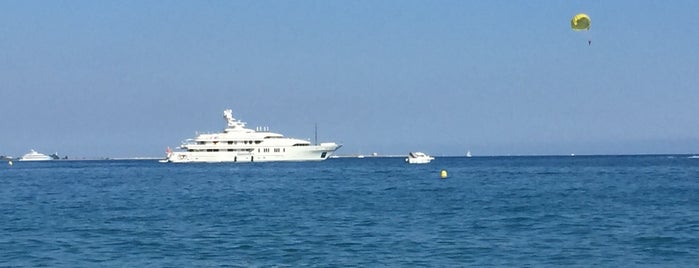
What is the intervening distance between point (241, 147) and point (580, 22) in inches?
4682

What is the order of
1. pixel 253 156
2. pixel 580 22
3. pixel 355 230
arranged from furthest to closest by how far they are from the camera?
pixel 253 156 → pixel 580 22 → pixel 355 230

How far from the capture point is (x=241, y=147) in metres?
157

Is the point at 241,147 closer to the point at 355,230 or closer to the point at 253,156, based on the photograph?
the point at 253,156

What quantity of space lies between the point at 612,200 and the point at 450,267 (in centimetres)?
2560

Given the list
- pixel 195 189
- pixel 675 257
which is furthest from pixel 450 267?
pixel 195 189

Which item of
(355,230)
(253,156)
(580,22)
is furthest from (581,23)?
(253,156)

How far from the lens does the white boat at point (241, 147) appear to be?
156 m

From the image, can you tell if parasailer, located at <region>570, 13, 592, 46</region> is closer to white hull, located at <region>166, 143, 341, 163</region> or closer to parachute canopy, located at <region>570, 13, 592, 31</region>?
parachute canopy, located at <region>570, 13, 592, 31</region>

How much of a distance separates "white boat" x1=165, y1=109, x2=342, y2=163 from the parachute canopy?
381 feet

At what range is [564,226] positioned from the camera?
32.1 metres

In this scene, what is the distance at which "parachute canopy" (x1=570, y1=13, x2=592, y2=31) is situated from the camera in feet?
135

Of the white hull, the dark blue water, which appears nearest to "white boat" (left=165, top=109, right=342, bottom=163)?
the white hull

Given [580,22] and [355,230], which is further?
[580,22]

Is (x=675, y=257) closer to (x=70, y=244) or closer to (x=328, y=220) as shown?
(x=328, y=220)
